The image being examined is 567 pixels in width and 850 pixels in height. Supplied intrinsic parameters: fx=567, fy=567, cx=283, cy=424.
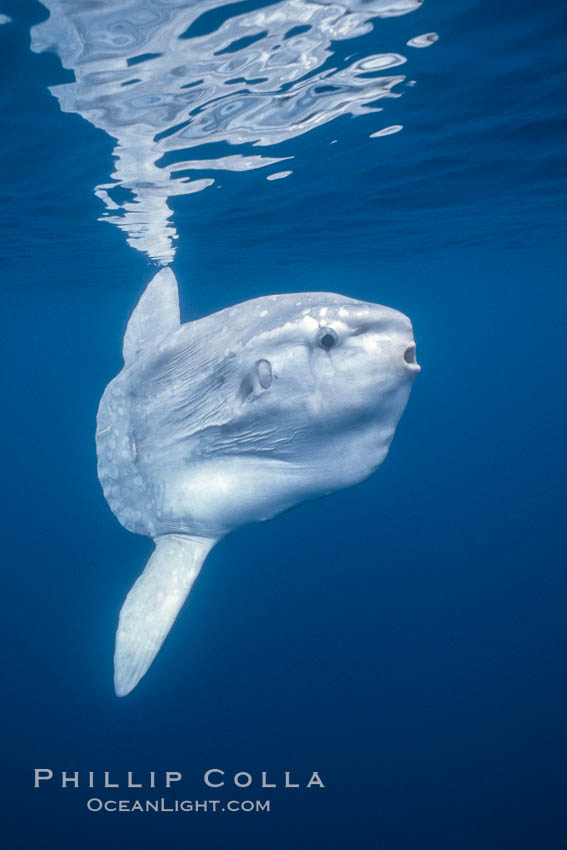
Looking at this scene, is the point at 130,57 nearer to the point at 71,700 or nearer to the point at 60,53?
the point at 60,53

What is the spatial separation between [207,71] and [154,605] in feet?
17.0

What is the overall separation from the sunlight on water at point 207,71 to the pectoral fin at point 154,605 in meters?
4.20

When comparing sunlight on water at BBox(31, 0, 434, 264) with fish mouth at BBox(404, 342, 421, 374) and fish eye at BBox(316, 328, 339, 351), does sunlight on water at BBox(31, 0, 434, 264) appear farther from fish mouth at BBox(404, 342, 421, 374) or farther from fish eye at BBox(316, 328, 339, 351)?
fish mouth at BBox(404, 342, 421, 374)

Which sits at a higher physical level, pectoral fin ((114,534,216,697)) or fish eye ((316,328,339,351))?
fish eye ((316,328,339,351))

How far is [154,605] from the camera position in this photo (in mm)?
3496

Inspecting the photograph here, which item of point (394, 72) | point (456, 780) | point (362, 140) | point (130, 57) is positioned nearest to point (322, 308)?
point (130, 57)

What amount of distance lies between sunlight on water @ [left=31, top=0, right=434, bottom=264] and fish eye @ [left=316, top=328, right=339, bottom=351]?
11.4 ft

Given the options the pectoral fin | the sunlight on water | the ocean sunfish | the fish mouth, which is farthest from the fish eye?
the sunlight on water

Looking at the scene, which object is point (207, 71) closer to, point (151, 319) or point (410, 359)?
point (151, 319)

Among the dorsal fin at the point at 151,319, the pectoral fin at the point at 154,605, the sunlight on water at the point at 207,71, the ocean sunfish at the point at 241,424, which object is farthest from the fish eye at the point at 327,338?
the sunlight on water at the point at 207,71

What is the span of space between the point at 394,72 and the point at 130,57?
2910 mm

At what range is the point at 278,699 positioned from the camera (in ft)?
44.7

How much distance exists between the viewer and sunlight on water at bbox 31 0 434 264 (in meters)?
4.76

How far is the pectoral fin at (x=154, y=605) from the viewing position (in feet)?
10.7
